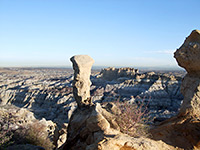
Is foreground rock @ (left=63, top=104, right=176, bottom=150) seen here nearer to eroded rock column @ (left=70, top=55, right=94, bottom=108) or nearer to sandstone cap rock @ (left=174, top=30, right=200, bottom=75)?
eroded rock column @ (left=70, top=55, right=94, bottom=108)

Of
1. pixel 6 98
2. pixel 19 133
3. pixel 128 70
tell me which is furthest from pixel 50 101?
pixel 19 133

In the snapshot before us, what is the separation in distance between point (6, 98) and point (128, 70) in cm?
4209

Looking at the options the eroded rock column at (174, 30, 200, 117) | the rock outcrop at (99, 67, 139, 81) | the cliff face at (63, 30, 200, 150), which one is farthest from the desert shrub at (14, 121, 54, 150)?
the rock outcrop at (99, 67, 139, 81)

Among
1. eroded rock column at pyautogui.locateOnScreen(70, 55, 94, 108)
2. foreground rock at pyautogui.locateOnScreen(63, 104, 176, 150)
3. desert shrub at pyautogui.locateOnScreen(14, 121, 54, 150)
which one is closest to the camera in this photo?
foreground rock at pyautogui.locateOnScreen(63, 104, 176, 150)

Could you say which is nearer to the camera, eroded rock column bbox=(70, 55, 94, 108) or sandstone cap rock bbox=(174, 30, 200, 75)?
sandstone cap rock bbox=(174, 30, 200, 75)

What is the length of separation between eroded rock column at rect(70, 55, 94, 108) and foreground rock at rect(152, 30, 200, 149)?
3555mm

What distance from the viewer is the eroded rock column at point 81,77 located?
23.4ft

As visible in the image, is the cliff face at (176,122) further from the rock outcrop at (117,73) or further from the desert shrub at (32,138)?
the rock outcrop at (117,73)

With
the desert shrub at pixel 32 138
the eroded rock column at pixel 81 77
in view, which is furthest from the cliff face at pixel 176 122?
the desert shrub at pixel 32 138

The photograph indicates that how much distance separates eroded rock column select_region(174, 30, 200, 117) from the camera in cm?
699

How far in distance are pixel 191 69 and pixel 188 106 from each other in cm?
180

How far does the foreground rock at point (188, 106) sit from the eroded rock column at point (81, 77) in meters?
3.56

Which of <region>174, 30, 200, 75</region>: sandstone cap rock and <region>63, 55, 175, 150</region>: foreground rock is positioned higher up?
<region>174, 30, 200, 75</region>: sandstone cap rock

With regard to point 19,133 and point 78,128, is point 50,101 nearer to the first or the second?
point 19,133
